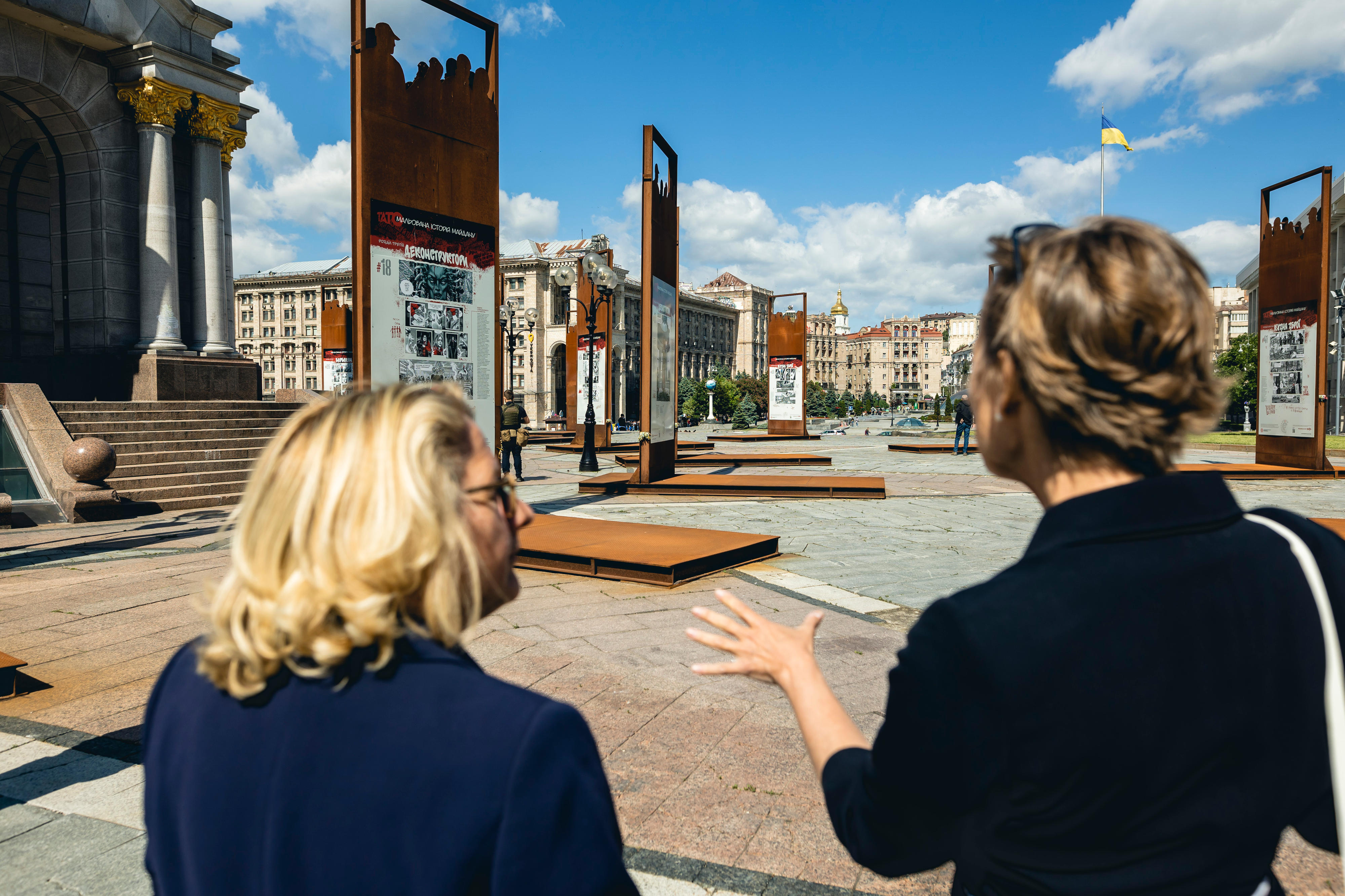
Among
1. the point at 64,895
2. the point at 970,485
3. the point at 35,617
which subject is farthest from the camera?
the point at 970,485

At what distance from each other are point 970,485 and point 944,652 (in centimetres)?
1423

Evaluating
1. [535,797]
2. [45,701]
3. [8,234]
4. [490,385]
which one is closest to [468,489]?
[535,797]

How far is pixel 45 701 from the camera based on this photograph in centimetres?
405

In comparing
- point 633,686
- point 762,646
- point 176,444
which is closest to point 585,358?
point 176,444

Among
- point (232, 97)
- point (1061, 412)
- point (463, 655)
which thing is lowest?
point (463, 655)

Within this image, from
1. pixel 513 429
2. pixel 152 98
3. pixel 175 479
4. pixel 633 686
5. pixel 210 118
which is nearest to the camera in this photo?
pixel 633 686

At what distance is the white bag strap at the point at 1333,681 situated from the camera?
101cm

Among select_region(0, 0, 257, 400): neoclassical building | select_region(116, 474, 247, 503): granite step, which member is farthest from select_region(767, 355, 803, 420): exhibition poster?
select_region(116, 474, 247, 503): granite step

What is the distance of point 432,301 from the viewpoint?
7457 millimetres

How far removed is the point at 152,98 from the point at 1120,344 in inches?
814

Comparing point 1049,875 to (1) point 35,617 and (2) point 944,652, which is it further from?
(1) point 35,617

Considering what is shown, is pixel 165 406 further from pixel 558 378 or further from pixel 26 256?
pixel 558 378

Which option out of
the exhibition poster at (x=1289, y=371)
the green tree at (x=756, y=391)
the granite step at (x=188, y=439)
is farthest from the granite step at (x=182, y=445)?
the green tree at (x=756, y=391)

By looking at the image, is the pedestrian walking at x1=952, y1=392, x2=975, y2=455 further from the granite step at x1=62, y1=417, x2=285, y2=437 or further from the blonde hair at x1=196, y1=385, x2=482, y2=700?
the blonde hair at x1=196, y1=385, x2=482, y2=700
